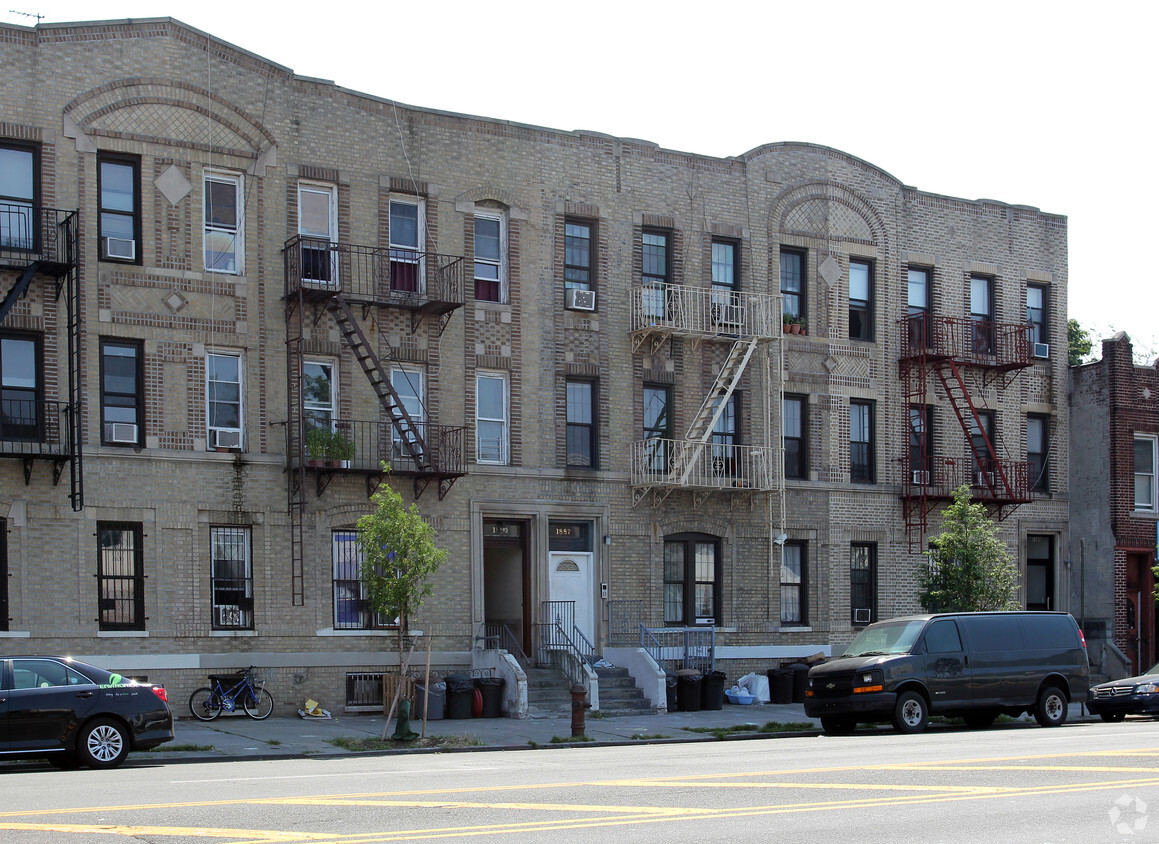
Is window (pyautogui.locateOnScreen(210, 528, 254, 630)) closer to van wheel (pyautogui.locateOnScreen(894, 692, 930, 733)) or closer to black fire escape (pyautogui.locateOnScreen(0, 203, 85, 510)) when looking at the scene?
black fire escape (pyautogui.locateOnScreen(0, 203, 85, 510))

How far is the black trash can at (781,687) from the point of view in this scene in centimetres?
2897

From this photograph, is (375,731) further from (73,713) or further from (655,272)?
(655,272)

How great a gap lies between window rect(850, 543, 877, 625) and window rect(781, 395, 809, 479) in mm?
2212

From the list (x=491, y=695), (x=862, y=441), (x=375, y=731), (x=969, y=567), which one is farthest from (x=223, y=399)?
(x=969, y=567)

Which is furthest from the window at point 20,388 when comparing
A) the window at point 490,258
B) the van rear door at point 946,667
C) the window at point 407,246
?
the van rear door at point 946,667

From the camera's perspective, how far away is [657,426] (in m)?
29.4

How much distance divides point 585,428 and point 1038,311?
42.6 ft

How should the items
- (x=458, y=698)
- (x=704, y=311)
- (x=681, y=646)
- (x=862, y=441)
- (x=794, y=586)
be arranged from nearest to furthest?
(x=458, y=698) < (x=681, y=646) < (x=704, y=311) < (x=794, y=586) < (x=862, y=441)

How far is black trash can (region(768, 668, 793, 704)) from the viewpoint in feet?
95.0

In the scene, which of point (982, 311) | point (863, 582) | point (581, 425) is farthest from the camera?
point (982, 311)

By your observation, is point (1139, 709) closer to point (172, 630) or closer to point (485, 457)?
point (485, 457)

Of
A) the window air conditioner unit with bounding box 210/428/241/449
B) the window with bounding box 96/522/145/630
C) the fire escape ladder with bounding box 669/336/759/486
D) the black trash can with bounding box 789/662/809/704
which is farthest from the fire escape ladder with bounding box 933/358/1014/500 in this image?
the window with bounding box 96/522/145/630

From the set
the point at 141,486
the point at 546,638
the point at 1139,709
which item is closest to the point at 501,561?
the point at 546,638

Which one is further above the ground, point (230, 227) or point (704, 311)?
point (230, 227)
